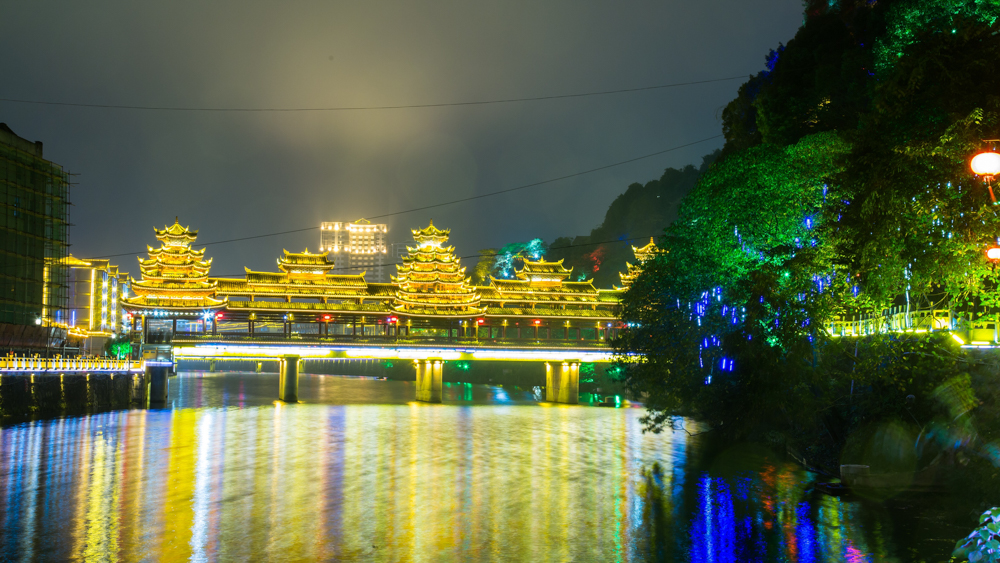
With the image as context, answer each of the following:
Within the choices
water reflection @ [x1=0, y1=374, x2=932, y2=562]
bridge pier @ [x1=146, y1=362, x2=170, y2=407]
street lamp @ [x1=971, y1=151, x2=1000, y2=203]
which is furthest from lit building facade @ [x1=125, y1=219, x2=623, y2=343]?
street lamp @ [x1=971, y1=151, x2=1000, y2=203]

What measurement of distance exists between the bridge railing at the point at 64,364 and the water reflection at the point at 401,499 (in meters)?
4.27

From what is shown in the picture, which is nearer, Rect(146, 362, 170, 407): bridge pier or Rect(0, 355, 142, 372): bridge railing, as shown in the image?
Rect(0, 355, 142, 372): bridge railing

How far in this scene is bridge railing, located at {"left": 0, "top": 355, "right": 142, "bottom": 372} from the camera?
4156 cm

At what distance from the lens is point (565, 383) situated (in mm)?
65375

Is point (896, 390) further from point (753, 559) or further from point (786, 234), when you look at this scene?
point (753, 559)

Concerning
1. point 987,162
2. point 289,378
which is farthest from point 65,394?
point 987,162

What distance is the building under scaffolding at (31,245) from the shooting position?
5588 centimetres

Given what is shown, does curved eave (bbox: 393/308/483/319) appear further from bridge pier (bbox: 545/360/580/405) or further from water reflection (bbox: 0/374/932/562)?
water reflection (bbox: 0/374/932/562)

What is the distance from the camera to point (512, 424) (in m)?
45.6

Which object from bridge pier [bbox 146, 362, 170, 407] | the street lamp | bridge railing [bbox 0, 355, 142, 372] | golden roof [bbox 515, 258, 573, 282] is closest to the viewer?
the street lamp

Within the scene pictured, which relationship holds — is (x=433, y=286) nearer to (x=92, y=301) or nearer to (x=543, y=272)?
(x=543, y=272)

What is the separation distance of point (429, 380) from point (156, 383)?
71.0 feet

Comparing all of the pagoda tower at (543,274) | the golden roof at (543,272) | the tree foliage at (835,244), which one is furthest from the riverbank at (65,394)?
the golden roof at (543,272)

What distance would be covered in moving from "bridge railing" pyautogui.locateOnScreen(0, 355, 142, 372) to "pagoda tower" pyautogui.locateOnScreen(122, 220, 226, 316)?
19.7 feet
